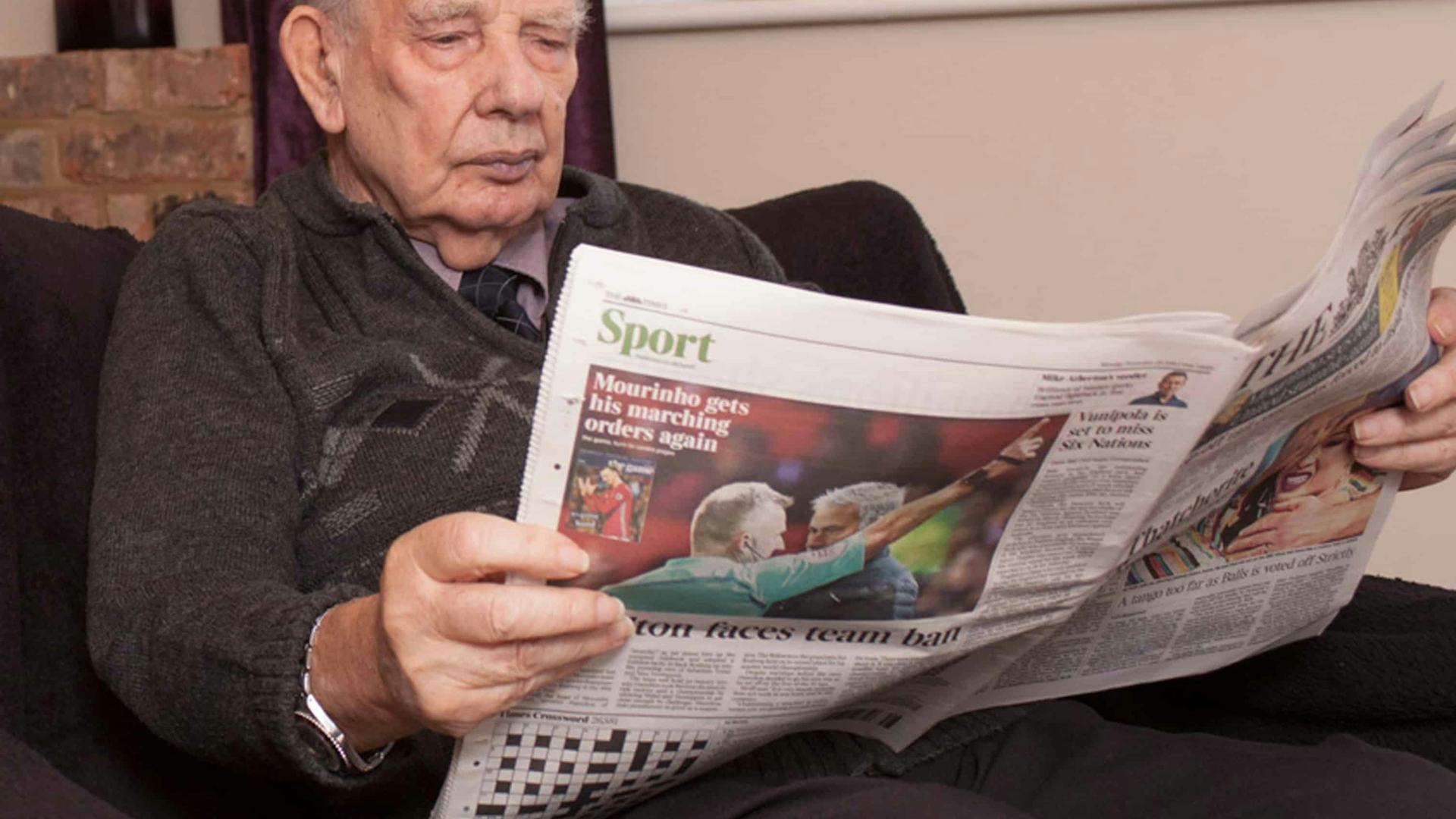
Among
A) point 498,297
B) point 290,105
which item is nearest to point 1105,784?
point 498,297

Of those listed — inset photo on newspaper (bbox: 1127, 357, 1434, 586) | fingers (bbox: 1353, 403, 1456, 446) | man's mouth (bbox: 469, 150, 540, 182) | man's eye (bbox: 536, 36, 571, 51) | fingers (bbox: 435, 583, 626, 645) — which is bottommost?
inset photo on newspaper (bbox: 1127, 357, 1434, 586)

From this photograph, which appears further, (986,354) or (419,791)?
(419,791)

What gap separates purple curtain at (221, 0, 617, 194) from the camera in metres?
1.96

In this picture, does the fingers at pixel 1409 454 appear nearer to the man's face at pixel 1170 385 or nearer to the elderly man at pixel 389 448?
the elderly man at pixel 389 448

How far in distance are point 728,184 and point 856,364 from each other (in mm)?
1427

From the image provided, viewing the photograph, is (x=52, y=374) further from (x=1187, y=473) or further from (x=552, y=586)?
(x=1187, y=473)

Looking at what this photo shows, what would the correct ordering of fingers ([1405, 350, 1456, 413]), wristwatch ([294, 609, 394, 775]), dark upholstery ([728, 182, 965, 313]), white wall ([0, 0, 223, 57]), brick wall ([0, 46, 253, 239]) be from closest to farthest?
wristwatch ([294, 609, 394, 775])
fingers ([1405, 350, 1456, 413])
dark upholstery ([728, 182, 965, 313])
brick wall ([0, 46, 253, 239])
white wall ([0, 0, 223, 57])

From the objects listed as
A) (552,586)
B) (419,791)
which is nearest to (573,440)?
(552,586)

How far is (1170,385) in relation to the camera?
0.79 metres

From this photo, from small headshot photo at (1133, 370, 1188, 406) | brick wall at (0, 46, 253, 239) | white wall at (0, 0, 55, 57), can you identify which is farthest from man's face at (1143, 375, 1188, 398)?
white wall at (0, 0, 55, 57)

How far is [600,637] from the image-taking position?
27.5 inches

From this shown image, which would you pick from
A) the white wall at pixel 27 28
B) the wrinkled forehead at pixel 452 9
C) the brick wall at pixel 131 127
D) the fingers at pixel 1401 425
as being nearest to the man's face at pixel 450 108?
the wrinkled forehead at pixel 452 9

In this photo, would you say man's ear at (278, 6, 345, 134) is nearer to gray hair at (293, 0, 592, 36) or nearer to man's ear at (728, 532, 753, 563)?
gray hair at (293, 0, 592, 36)

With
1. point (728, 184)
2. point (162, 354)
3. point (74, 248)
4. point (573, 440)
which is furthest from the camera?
point (728, 184)
